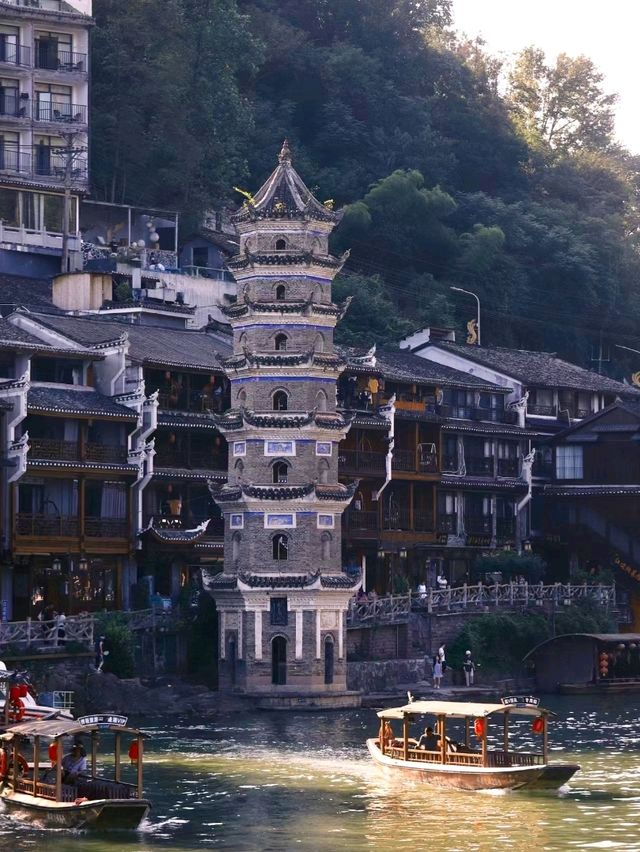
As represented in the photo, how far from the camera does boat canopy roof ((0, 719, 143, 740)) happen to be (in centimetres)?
5634

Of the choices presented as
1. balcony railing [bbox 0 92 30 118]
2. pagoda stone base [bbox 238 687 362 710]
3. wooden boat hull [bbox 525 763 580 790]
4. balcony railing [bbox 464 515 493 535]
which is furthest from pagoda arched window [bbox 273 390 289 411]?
balcony railing [bbox 0 92 30 118]

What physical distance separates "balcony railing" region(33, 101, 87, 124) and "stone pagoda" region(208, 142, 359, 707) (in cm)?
3357

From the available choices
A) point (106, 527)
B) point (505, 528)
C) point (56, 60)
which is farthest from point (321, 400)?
point (56, 60)

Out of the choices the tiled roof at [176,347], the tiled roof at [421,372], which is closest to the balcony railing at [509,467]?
the tiled roof at [421,372]

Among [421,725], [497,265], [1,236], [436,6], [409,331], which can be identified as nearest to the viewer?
[421,725]

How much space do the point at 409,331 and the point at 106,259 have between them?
781 inches

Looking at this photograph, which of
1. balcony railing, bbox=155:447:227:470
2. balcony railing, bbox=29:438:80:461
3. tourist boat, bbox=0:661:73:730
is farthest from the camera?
balcony railing, bbox=155:447:227:470

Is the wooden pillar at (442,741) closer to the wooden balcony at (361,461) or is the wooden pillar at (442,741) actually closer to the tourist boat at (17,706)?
the tourist boat at (17,706)

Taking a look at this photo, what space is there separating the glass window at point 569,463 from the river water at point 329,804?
40.2 meters

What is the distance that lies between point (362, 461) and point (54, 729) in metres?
47.3

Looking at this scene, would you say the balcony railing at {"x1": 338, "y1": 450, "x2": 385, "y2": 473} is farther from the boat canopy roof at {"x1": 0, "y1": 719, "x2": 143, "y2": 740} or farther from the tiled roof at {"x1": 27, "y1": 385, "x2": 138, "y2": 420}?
the boat canopy roof at {"x1": 0, "y1": 719, "x2": 143, "y2": 740}

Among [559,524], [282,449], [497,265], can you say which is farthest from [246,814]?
[497,265]

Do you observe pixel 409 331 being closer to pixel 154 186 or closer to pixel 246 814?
pixel 154 186

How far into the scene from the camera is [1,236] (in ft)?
372
